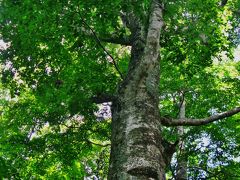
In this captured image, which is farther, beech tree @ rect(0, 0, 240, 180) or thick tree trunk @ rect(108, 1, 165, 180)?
beech tree @ rect(0, 0, 240, 180)

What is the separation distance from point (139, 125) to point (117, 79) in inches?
263

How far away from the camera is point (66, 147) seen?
10.8m

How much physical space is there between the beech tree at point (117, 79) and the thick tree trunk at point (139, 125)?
14 millimetres

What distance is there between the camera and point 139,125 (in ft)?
12.9

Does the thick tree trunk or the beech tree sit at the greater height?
the beech tree

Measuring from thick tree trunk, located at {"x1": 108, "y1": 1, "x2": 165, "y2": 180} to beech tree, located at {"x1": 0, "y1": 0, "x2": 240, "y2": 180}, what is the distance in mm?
14

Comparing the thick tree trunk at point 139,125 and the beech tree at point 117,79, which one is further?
the beech tree at point 117,79

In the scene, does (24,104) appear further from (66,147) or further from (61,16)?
(61,16)

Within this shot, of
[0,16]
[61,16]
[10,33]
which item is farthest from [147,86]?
[10,33]

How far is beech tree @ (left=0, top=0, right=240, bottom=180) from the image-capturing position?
4.25 meters

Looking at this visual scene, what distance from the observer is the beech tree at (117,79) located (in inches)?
167

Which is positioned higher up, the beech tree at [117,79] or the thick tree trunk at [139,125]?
the beech tree at [117,79]

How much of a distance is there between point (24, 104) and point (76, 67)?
10.0 feet

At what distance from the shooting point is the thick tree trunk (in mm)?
3401
